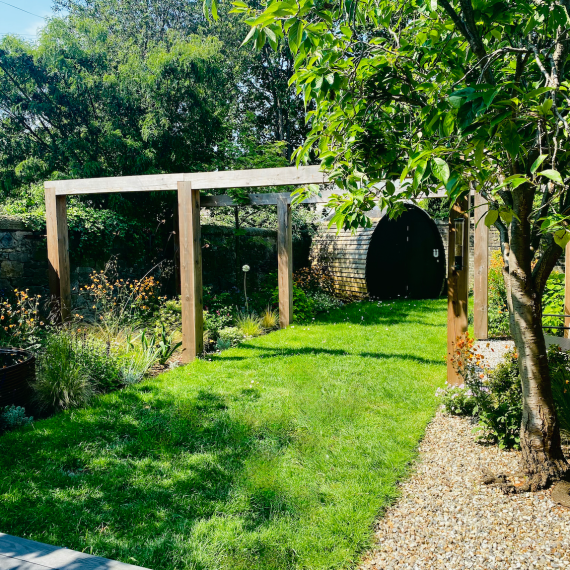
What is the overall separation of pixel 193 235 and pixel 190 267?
0.38 meters

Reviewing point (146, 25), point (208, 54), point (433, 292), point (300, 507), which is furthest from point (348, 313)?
point (146, 25)

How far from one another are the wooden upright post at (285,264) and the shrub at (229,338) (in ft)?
3.47

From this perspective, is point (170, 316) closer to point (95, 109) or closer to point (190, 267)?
point (190, 267)

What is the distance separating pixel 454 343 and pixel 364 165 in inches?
101

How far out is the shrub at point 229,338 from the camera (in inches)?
253

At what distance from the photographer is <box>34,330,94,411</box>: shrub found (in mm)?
4113

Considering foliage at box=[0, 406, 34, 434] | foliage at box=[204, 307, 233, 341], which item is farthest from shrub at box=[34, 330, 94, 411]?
foliage at box=[204, 307, 233, 341]

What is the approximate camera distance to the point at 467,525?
2.33 metres

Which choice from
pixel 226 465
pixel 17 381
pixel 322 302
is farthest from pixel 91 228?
pixel 226 465

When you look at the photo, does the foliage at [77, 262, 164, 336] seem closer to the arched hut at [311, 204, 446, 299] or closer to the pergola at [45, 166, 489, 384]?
the pergola at [45, 166, 489, 384]

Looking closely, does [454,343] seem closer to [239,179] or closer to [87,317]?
[239,179]

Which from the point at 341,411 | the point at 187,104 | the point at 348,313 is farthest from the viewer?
the point at 187,104

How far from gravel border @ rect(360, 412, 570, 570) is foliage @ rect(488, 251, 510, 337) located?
12.7 ft

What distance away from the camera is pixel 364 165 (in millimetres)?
2613
